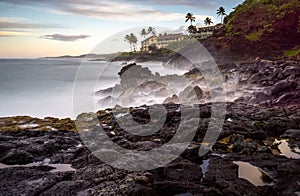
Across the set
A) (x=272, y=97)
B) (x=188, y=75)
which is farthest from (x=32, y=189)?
(x=188, y=75)

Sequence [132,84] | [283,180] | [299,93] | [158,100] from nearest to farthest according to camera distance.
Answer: [283,180] < [299,93] < [158,100] < [132,84]

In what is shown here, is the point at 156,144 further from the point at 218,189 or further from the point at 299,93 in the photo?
the point at 299,93

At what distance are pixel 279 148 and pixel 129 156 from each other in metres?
5.95

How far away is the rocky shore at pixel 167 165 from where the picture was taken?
7141mm

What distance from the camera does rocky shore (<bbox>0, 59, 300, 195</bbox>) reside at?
7.14m

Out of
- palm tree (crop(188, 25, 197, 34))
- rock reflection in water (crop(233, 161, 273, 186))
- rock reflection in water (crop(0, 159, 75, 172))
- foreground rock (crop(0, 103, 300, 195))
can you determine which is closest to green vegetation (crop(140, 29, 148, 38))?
palm tree (crop(188, 25, 197, 34))

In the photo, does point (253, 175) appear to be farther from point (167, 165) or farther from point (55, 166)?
point (55, 166)

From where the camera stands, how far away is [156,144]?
10.6 meters

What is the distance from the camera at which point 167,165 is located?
8289 millimetres

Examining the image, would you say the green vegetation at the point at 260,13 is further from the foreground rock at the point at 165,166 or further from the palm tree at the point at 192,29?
the foreground rock at the point at 165,166

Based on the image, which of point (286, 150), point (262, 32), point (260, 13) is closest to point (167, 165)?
point (286, 150)

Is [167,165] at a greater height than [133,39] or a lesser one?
lesser

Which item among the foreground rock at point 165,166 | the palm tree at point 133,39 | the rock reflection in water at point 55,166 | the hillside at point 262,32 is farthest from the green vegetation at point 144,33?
the rock reflection in water at point 55,166

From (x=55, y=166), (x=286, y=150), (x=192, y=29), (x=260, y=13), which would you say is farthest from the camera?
(x=192, y=29)
